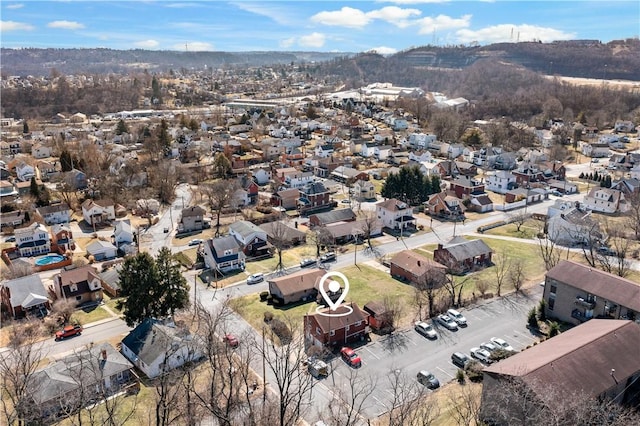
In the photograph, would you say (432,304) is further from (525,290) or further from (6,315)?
(6,315)

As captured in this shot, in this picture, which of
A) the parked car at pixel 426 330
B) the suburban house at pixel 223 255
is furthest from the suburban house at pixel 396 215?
the parked car at pixel 426 330

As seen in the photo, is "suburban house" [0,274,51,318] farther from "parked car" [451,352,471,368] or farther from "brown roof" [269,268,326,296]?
"parked car" [451,352,471,368]

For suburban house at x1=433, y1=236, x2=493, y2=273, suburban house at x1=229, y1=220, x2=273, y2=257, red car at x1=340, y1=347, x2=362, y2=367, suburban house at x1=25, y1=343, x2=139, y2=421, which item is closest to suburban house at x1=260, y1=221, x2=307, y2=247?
suburban house at x1=229, y1=220, x2=273, y2=257

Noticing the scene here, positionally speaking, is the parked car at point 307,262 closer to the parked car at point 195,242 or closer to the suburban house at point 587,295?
the parked car at point 195,242

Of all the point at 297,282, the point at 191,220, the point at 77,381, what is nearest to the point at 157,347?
the point at 77,381

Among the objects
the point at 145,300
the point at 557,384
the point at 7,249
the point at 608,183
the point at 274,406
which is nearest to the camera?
the point at 557,384

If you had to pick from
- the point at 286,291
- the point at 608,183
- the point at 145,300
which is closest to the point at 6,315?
the point at 145,300
